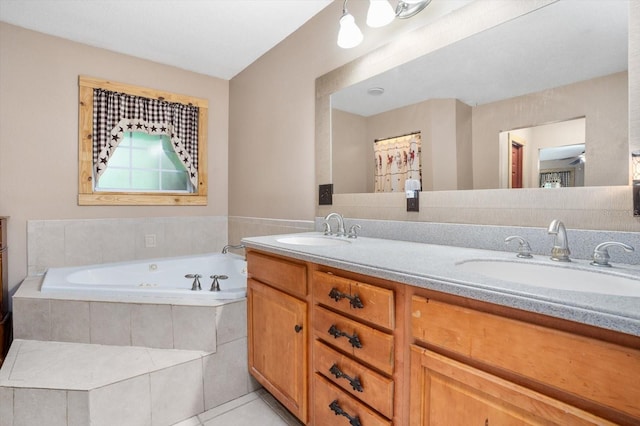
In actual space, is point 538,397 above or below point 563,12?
below

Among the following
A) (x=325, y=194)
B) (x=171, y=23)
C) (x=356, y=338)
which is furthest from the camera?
(x=171, y=23)

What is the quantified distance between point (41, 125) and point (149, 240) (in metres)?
1.21

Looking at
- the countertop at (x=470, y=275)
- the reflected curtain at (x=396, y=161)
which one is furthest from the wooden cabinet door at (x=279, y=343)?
the reflected curtain at (x=396, y=161)

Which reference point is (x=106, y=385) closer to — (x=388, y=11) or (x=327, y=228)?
(x=327, y=228)

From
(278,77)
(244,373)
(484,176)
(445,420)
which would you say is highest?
(278,77)

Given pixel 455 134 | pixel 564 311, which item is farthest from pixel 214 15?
pixel 564 311

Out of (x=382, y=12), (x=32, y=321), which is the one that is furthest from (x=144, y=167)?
(x=382, y=12)

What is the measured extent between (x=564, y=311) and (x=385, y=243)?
940 millimetres

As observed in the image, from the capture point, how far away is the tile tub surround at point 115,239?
2.47 m

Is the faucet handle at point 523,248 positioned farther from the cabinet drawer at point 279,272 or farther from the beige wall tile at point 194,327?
the beige wall tile at point 194,327

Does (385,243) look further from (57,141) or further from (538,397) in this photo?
(57,141)

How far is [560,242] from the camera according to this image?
3.41 ft

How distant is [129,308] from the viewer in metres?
1.77

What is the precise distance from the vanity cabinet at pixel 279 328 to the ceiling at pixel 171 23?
171 cm
